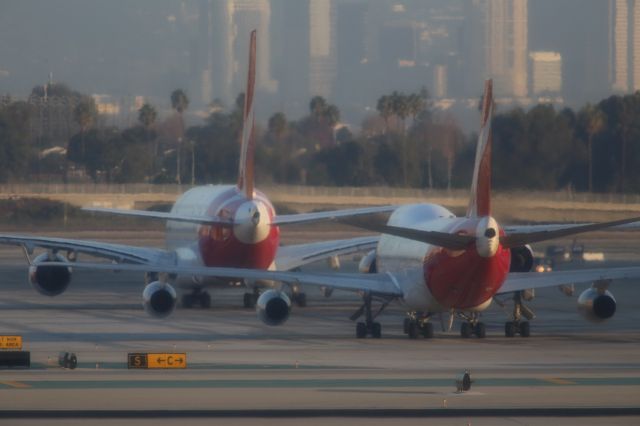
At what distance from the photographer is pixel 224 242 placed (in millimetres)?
44125

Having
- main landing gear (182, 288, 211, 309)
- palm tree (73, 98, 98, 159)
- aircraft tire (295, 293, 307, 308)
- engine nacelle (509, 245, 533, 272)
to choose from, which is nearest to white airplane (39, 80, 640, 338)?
engine nacelle (509, 245, 533, 272)

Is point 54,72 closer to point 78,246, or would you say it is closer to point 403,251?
point 78,246

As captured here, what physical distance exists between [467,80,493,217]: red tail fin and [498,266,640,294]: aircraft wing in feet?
8.42

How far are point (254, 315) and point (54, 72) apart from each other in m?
44.0

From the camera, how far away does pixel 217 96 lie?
73562mm

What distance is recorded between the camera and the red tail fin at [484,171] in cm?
3272

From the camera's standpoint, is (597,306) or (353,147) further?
(353,147)

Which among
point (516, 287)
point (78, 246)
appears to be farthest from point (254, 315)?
point (516, 287)

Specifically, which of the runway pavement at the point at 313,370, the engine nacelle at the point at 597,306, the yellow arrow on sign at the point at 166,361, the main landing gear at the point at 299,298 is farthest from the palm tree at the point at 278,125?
the yellow arrow on sign at the point at 166,361

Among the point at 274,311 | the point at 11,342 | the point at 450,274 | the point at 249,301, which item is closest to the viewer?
the point at 11,342

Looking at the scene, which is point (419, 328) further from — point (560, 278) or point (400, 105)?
point (400, 105)

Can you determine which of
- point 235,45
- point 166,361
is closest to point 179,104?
point 235,45

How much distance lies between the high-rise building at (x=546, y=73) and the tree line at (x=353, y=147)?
126 centimetres

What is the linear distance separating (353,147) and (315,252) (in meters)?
20.2
